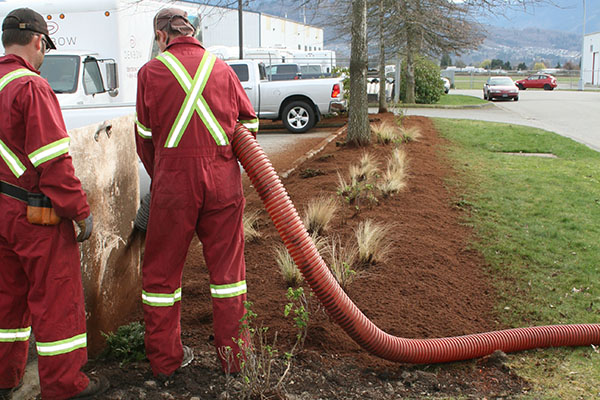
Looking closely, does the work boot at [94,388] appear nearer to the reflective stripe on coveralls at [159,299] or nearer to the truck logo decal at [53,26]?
the reflective stripe on coveralls at [159,299]

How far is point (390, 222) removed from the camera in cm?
627

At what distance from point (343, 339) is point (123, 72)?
8.82 metres

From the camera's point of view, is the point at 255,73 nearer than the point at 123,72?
No

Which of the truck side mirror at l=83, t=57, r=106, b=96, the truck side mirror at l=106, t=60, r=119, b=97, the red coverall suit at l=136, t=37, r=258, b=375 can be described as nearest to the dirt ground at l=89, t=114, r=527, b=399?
the red coverall suit at l=136, t=37, r=258, b=375

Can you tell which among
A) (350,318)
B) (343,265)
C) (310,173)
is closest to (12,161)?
(350,318)

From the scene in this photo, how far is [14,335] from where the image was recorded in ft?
10.2

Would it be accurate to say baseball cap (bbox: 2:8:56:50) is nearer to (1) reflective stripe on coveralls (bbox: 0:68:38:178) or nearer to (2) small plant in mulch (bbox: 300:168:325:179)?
(1) reflective stripe on coveralls (bbox: 0:68:38:178)

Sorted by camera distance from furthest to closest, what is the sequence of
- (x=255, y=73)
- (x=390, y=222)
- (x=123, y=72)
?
1. (x=255, y=73)
2. (x=123, y=72)
3. (x=390, y=222)

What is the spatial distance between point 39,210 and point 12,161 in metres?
0.28

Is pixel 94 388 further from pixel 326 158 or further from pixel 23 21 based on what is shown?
pixel 326 158

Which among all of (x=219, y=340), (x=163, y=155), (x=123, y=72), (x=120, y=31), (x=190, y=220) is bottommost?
(x=219, y=340)

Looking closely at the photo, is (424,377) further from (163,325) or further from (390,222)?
(390,222)

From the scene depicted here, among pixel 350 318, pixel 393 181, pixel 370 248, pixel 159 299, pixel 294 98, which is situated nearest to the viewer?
pixel 159 299

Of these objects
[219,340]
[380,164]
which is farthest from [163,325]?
[380,164]
